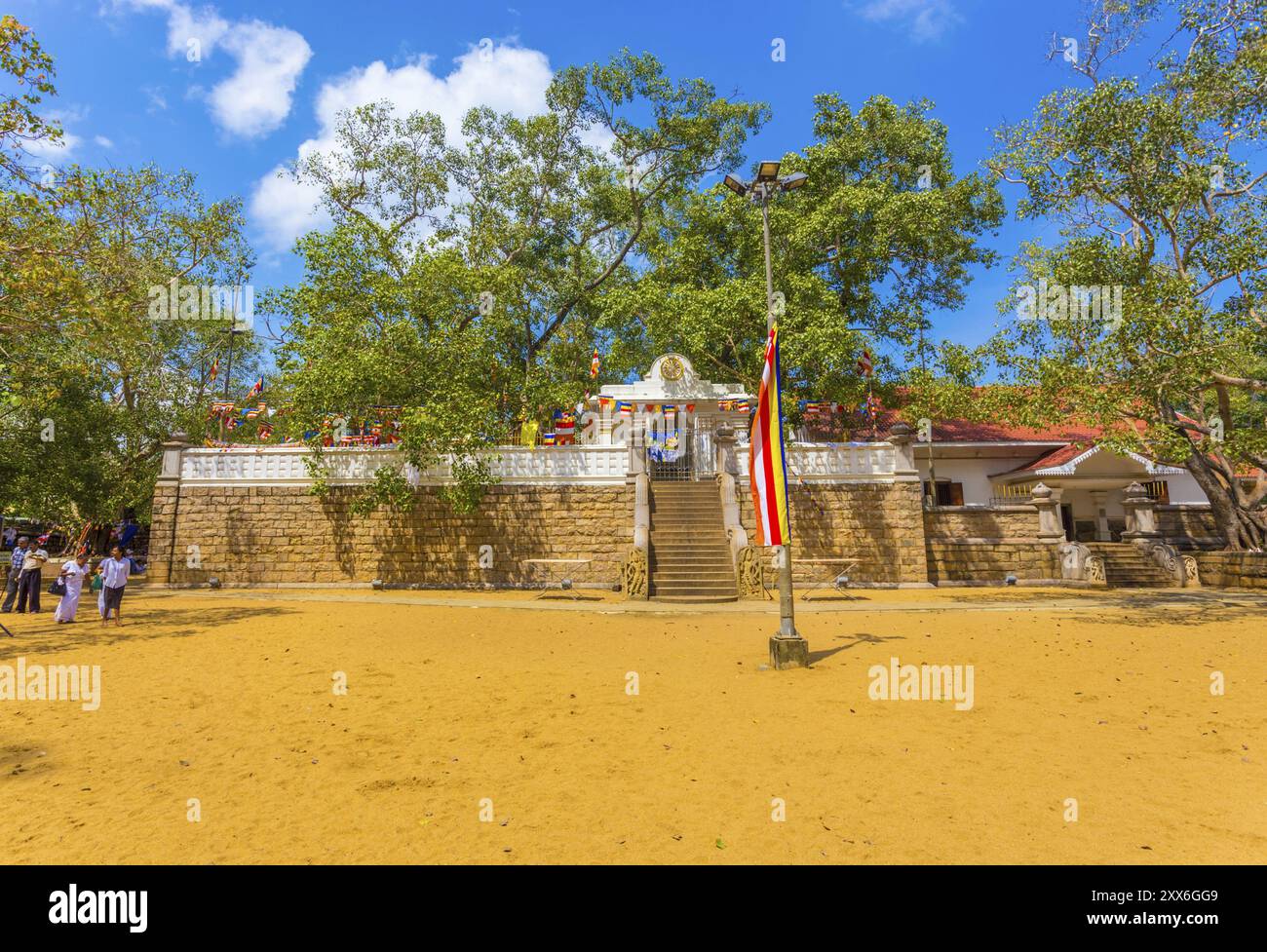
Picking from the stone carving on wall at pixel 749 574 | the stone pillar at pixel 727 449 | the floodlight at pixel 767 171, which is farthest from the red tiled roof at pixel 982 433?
the floodlight at pixel 767 171

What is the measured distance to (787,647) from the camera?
7.78 m

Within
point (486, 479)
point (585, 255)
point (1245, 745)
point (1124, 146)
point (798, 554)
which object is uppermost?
point (585, 255)

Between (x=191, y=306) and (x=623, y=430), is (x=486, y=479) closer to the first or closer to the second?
(x=623, y=430)

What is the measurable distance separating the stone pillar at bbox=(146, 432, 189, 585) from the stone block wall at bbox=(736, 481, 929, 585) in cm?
1600

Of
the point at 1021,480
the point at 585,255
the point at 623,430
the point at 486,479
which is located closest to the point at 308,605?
the point at 486,479

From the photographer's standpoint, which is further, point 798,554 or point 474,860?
point 798,554

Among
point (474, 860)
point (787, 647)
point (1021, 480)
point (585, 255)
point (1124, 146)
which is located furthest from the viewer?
point (585, 255)

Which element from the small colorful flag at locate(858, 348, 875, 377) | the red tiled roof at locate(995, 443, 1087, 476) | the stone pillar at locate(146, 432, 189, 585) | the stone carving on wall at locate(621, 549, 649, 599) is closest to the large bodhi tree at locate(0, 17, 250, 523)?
the stone pillar at locate(146, 432, 189, 585)

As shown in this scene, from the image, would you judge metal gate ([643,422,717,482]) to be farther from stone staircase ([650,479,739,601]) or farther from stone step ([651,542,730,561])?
stone step ([651,542,730,561])

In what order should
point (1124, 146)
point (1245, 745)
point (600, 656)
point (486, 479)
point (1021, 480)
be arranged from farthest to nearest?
→ point (1021, 480)
point (486, 479)
point (1124, 146)
point (600, 656)
point (1245, 745)

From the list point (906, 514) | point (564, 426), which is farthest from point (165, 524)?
point (906, 514)

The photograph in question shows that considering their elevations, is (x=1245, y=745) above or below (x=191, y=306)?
below

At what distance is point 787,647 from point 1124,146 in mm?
13516

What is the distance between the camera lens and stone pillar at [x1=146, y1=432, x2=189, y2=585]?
56.2ft
